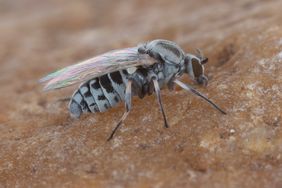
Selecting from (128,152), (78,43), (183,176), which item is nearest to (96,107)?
(128,152)

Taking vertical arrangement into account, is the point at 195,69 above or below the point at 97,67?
below

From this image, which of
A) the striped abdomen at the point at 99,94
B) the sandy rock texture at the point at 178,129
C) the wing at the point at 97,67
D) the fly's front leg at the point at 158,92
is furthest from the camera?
the striped abdomen at the point at 99,94

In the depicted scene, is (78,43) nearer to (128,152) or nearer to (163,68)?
(163,68)

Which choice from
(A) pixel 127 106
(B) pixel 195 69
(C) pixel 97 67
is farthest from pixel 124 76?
(B) pixel 195 69

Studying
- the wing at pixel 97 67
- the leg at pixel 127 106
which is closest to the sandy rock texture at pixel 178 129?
the leg at pixel 127 106

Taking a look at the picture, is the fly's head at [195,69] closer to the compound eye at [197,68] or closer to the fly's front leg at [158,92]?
the compound eye at [197,68]

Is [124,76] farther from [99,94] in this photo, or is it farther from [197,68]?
[197,68]
